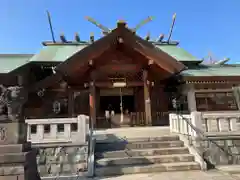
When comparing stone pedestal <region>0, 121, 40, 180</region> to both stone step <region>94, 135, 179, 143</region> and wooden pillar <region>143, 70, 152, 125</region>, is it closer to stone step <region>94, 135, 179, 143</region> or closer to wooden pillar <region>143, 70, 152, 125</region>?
stone step <region>94, 135, 179, 143</region>

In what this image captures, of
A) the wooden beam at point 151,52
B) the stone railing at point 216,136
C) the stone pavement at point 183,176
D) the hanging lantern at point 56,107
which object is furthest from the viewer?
the hanging lantern at point 56,107

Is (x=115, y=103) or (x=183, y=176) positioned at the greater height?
(x=115, y=103)

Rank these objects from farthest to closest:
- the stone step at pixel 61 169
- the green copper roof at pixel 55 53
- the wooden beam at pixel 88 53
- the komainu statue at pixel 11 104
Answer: the green copper roof at pixel 55 53, the wooden beam at pixel 88 53, the stone step at pixel 61 169, the komainu statue at pixel 11 104

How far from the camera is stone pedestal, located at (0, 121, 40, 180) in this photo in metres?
3.90

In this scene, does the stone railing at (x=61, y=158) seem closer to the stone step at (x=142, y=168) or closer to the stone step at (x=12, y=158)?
the stone step at (x=142, y=168)

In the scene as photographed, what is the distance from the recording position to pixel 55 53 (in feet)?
44.2

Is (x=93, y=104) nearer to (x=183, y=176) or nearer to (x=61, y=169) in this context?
(x=61, y=169)

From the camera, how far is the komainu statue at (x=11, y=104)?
4.28 metres

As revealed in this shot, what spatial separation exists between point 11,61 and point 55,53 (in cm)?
305

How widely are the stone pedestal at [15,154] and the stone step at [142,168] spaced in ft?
6.31

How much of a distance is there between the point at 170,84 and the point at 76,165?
8669mm

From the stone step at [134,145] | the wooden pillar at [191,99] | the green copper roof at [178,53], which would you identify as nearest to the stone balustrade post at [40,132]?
the stone step at [134,145]

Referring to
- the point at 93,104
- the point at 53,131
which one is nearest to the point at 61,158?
the point at 53,131

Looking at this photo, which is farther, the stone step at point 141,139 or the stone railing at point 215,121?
the stone step at point 141,139
